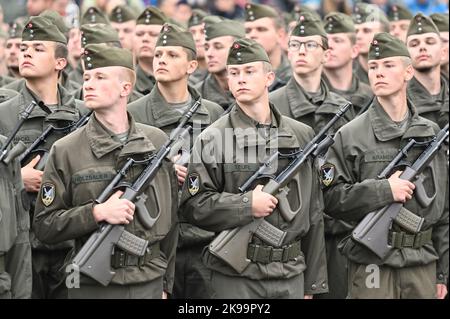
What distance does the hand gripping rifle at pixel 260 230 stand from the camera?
32.8ft

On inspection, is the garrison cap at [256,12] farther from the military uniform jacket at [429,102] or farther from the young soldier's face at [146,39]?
the military uniform jacket at [429,102]

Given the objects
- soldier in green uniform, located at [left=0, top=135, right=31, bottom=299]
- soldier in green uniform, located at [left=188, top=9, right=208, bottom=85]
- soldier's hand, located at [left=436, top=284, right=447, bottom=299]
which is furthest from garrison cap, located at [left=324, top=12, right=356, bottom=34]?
soldier in green uniform, located at [left=0, top=135, right=31, bottom=299]

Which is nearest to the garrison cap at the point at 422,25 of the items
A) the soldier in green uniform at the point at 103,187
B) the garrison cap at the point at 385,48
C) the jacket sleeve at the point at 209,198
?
the garrison cap at the point at 385,48

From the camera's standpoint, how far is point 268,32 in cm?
1467

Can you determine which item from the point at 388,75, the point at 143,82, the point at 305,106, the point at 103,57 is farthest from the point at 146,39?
the point at 103,57

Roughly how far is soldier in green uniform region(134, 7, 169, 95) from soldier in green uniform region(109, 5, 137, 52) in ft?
3.65

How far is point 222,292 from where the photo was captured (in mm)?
10164

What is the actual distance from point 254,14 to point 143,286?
18.8 ft

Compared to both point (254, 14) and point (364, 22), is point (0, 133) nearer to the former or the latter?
point (254, 14)

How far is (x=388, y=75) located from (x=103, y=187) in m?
2.85

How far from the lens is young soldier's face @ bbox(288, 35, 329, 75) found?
41.4 ft

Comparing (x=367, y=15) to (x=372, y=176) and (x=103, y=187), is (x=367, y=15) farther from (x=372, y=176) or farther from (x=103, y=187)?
(x=103, y=187)

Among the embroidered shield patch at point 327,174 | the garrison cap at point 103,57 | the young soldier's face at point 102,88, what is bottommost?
the embroidered shield patch at point 327,174

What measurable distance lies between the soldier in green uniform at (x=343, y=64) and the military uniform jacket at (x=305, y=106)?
2.97ft
